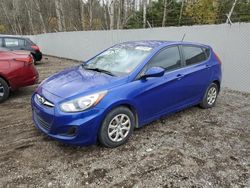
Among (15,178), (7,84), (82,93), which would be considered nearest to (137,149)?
(82,93)

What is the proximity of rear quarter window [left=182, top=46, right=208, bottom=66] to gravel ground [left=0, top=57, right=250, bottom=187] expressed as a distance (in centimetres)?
114

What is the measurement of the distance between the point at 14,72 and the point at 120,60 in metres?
2.87

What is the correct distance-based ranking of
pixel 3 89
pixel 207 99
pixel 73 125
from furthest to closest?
pixel 3 89, pixel 207 99, pixel 73 125

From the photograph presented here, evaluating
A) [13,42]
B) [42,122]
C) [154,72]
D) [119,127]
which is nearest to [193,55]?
[154,72]

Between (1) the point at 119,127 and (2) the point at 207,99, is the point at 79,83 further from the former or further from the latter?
(2) the point at 207,99

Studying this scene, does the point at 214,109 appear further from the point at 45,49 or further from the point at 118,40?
the point at 45,49

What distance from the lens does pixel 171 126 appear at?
13.8 ft

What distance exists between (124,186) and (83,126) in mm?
879

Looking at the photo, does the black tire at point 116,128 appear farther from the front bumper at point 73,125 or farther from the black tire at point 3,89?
the black tire at point 3,89

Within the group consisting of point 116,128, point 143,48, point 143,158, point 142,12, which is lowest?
point 143,158

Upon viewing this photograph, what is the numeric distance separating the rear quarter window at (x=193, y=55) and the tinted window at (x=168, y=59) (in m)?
0.24

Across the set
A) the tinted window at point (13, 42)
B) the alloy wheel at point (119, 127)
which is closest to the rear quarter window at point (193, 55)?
the alloy wheel at point (119, 127)

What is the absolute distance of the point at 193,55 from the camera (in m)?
4.63

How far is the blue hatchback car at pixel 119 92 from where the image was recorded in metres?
3.05
